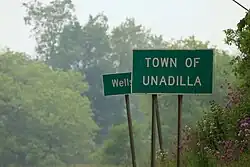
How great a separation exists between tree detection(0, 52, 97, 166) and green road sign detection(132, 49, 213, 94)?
48.6m

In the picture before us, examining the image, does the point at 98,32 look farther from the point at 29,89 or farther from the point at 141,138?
the point at 141,138

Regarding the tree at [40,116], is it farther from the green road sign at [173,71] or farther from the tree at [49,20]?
the green road sign at [173,71]

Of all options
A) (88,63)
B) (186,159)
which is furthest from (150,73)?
(88,63)

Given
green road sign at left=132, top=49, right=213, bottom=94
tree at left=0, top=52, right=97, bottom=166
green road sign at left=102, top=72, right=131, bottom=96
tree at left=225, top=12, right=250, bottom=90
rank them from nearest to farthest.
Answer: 1. green road sign at left=132, top=49, right=213, bottom=94
2. green road sign at left=102, top=72, right=131, bottom=96
3. tree at left=225, top=12, right=250, bottom=90
4. tree at left=0, top=52, right=97, bottom=166

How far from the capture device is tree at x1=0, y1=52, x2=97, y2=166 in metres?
54.4

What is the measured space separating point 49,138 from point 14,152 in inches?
164

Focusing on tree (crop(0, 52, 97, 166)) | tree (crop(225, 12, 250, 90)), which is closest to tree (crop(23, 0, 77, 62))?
tree (crop(0, 52, 97, 166))

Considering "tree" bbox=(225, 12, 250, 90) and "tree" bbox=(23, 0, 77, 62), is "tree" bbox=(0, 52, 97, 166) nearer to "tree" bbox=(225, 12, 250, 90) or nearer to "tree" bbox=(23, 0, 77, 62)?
"tree" bbox=(23, 0, 77, 62)

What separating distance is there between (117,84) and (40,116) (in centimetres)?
5129

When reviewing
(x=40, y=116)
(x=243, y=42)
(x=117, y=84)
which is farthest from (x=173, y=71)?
(x=40, y=116)

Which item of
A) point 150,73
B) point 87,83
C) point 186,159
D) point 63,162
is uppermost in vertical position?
point 150,73

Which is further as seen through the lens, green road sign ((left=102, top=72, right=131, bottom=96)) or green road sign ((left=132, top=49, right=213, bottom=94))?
green road sign ((left=102, top=72, right=131, bottom=96))

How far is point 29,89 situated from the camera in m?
62.3

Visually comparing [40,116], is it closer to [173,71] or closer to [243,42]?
[243,42]
